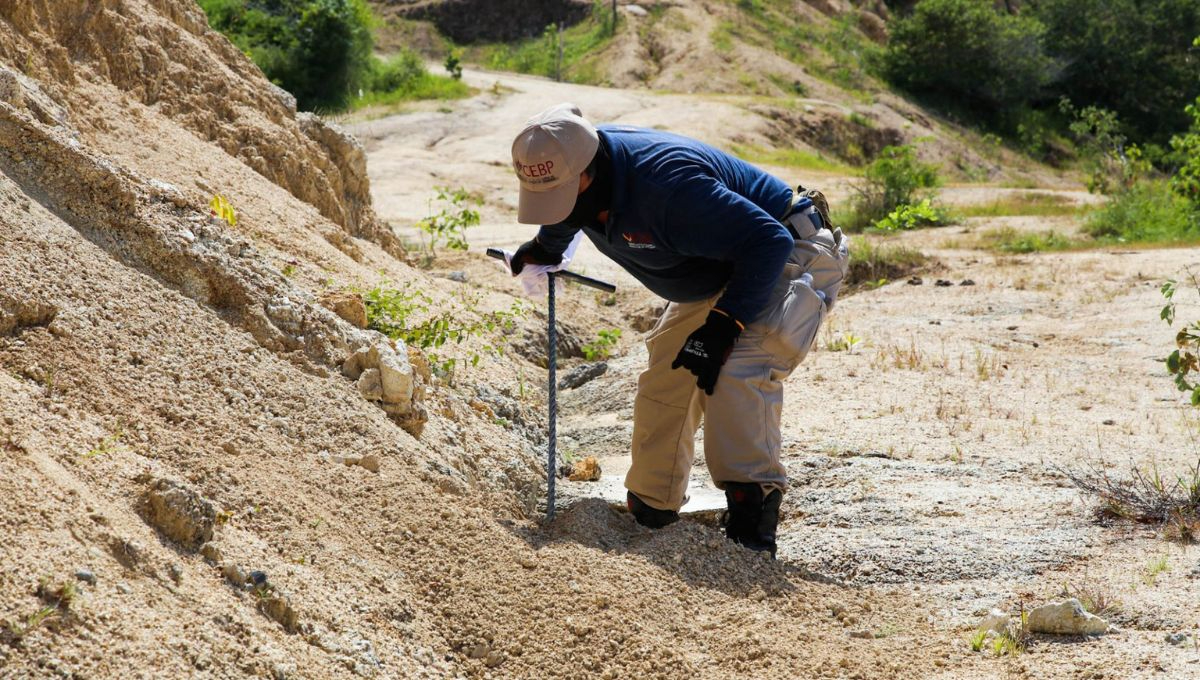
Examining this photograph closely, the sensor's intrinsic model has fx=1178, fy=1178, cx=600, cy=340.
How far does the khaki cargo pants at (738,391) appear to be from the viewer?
351cm

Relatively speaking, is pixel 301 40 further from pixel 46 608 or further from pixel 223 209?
pixel 46 608

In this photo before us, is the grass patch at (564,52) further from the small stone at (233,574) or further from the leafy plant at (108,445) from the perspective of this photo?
the small stone at (233,574)

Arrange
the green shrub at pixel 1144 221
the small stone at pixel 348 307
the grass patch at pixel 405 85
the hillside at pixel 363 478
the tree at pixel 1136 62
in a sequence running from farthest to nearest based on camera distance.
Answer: the tree at pixel 1136 62
the grass patch at pixel 405 85
the green shrub at pixel 1144 221
the small stone at pixel 348 307
the hillside at pixel 363 478

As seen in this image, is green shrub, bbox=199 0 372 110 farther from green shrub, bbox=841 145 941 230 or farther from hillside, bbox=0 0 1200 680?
hillside, bbox=0 0 1200 680

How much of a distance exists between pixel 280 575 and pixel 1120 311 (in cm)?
669

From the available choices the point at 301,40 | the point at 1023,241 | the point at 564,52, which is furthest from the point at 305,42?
the point at 1023,241

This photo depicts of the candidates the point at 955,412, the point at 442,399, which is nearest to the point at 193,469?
the point at 442,399

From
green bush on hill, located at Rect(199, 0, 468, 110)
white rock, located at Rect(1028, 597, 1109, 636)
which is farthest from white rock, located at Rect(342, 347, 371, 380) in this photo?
green bush on hill, located at Rect(199, 0, 468, 110)

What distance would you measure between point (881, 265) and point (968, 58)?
24.2 meters

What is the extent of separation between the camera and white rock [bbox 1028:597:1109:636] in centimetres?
309

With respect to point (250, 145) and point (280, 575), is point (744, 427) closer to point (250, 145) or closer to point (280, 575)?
point (280, 575)

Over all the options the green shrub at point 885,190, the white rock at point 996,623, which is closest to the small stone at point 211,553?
the white rock at point 996,623

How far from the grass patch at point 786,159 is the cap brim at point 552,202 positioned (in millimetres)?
17099

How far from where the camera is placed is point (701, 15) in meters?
33.4
